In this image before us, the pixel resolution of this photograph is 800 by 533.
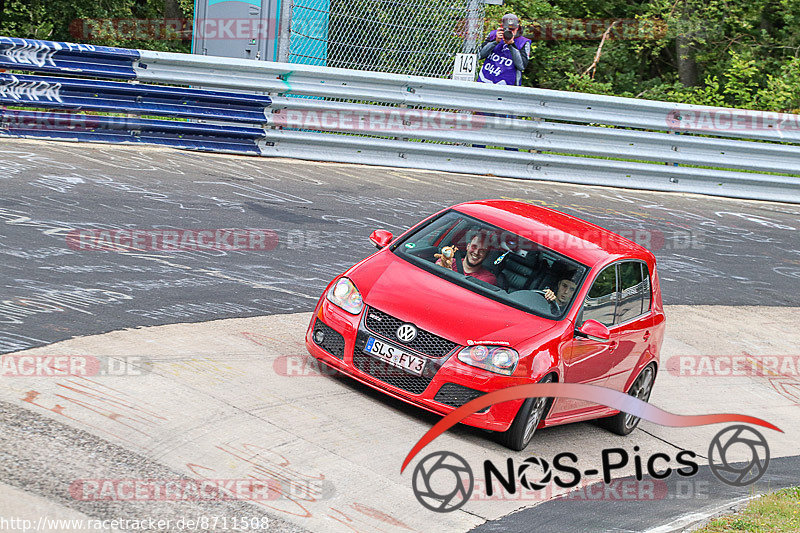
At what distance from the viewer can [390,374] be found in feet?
23.4

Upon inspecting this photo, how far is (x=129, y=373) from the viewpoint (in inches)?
271

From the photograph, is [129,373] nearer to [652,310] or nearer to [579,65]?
[652,310]

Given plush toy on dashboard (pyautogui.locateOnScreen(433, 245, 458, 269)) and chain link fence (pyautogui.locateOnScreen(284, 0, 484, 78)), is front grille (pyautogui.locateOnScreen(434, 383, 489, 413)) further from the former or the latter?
chain link fence (pyautogui.locateOnScreen(284, 0, 484, 78))

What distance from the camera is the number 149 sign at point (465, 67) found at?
1653cm

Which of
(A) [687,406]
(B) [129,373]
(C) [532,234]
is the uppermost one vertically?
(C) [532,234]

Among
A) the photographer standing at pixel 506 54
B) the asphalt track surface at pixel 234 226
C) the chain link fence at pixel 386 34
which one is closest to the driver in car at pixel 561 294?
the asphalt track surface at pixel 234 226

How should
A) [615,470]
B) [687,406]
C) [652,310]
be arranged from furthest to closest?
[687,406] < [652,310] < [615,470]

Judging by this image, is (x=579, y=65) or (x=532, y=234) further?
(x=579, y=65)

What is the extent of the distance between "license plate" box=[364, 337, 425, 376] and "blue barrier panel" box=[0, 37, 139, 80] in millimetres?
8006

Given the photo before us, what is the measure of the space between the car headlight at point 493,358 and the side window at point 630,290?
1.41 metres

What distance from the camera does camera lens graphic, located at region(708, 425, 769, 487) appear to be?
7699 mm

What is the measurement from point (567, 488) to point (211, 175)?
792cm

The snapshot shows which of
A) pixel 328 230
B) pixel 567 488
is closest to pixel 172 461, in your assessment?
pixel 567 488

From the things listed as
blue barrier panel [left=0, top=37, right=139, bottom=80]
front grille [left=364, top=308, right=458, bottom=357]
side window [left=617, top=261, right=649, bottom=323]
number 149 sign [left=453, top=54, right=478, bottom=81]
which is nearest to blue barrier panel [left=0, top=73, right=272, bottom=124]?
blue barrier panel [left=0, top=37, right=139, bottom=80]
